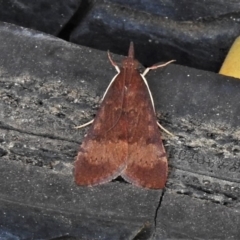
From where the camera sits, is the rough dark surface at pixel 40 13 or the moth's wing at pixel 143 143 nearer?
the moth's wing at pixel 143 143

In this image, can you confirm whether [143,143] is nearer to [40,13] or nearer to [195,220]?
[195,220]

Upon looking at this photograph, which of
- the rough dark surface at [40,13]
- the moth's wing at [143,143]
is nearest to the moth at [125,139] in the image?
the moth's wing at [143,143]

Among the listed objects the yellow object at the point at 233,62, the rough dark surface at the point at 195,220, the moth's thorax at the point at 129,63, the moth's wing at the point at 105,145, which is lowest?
the rough dark surface at the point at 195,220

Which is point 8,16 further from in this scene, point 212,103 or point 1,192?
point 212,103

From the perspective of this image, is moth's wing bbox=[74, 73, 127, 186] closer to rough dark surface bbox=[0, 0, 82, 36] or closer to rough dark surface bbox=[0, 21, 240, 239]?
rough dark surface bbox=[0, 21, 240, 239]

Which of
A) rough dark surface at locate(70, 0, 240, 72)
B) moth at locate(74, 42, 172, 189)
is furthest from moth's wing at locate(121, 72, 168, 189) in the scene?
rough dark surface at locate(70, 0, 240, 72)

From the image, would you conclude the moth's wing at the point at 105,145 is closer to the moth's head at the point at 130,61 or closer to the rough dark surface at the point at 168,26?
the moth's head at the point at 130,61

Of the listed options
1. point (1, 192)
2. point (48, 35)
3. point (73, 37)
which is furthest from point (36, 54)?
point (1, 192)
